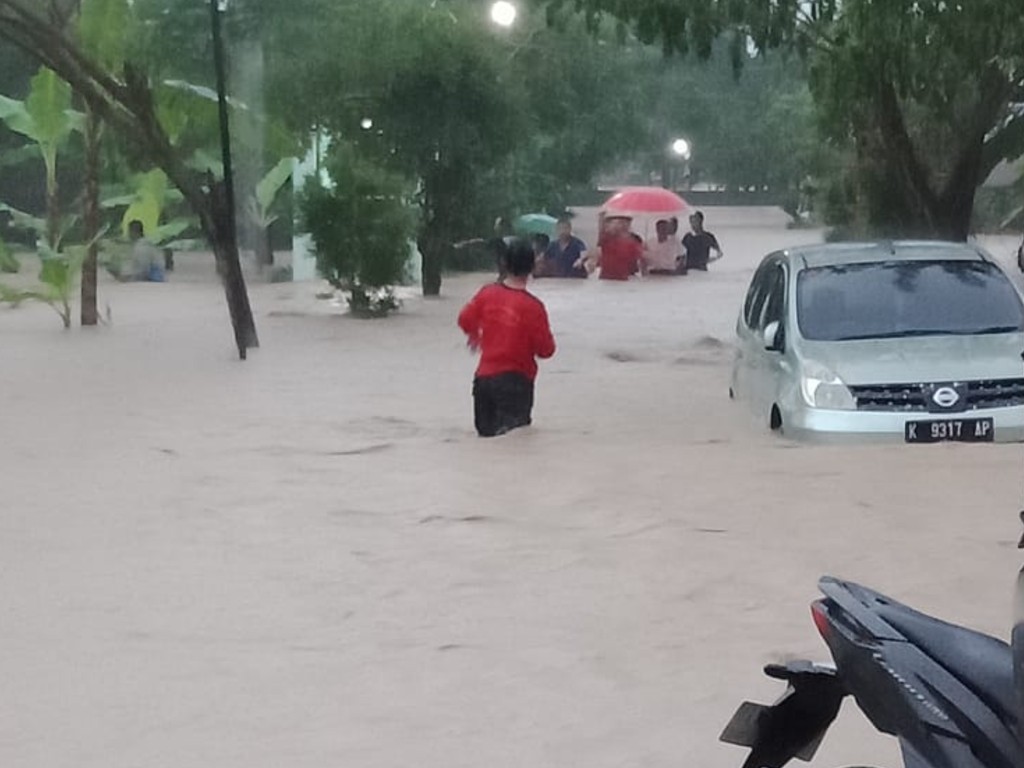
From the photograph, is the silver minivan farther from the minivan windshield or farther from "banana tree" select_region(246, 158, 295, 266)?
"banana tree" select_region(246, 158, 295, 266)

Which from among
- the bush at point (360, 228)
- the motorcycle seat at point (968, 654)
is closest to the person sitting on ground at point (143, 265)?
the bush at point (360, 228)

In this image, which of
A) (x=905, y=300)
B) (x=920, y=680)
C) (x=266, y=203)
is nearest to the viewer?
(x=920, y=680)

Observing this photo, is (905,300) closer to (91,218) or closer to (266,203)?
(91,218)

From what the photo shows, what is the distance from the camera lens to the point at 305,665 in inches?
258

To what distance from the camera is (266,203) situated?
2903 centimetres

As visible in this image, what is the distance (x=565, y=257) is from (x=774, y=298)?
893 inches

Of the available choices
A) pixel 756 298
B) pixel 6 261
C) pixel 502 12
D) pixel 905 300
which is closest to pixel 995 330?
pixel 905 300

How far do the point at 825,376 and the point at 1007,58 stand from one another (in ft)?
21.6

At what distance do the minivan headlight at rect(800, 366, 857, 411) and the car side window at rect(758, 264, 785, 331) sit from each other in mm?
903

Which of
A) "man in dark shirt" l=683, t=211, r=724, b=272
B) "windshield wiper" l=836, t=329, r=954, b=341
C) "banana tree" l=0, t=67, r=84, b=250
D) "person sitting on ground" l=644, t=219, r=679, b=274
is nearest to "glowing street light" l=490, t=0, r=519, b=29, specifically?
"person sitting on ground" l=644, t=219, r=679, b=274

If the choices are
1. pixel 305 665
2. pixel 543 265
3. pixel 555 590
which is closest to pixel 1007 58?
pixel 555 590

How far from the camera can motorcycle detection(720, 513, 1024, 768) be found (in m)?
3.30

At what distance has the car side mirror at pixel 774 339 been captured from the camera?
11.1 meters

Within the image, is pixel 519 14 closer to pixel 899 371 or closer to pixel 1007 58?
pixel 1007 58
